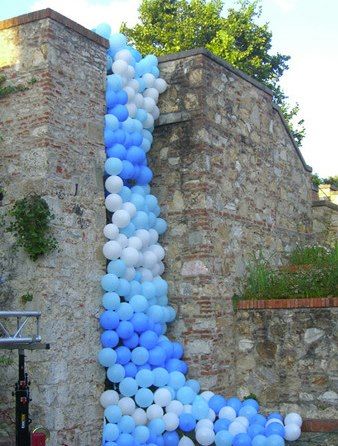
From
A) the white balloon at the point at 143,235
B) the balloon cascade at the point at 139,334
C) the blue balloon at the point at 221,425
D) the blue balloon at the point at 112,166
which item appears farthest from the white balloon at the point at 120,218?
the blue balloon at the point at 221,425

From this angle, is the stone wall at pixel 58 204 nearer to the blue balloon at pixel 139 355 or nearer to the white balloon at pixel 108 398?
the white balloon at pixel 108 398

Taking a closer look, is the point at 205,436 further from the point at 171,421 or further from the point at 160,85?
the point at 160,85

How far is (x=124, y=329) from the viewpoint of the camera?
743 cm

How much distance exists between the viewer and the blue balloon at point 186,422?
24.7 ft

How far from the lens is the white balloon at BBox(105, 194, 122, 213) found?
302 inches

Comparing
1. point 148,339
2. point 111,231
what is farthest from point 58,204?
point 148,339

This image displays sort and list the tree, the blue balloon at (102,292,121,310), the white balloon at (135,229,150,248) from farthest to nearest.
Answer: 1. the tree
2. the white balloon at (135,229,150,248)
3. the blue balloon at (102,292,121,310)

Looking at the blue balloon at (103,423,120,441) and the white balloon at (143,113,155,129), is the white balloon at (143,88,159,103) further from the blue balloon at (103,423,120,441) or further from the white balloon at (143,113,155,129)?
the blue balloon at (103,423,120,441)

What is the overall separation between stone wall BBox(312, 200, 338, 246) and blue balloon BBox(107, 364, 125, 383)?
5.39m

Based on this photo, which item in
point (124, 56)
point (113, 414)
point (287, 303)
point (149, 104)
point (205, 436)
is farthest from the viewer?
point (149, 104)

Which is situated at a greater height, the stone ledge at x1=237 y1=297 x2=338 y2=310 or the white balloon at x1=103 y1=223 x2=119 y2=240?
the white balloon at x1=103 y1=223 x2=119 y2=240

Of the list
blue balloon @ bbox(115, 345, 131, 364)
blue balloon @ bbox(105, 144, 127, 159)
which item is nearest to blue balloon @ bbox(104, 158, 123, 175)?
blue balloon @ bbox(105, 144, 127, 159)

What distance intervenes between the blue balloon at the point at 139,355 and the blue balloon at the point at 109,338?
0.24 m

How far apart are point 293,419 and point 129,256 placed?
2487 millimetres
